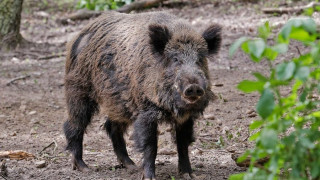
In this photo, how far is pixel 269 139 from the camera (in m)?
2.82

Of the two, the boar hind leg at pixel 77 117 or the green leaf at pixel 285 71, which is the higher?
the green leaf at pixel 285 71

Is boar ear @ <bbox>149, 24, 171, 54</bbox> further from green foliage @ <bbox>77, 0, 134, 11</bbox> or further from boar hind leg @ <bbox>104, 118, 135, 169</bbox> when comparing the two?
green foliage @ <bbox>77, 0, 134, 11</bbox>

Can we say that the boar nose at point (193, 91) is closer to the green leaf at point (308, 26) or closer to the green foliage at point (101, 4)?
the green leaf at point (308, 26)

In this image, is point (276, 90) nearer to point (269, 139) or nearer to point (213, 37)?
point (269, 139)

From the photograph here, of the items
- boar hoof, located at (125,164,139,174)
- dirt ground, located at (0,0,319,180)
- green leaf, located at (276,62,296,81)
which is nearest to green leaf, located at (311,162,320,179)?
green leaf, located at (276,62,296,81)

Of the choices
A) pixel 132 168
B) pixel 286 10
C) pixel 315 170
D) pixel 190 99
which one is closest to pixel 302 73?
pixel 315 170

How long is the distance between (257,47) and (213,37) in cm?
256

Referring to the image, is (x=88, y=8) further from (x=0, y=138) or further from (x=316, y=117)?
(x=316, y=117)

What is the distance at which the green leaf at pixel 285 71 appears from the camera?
2.76 metres

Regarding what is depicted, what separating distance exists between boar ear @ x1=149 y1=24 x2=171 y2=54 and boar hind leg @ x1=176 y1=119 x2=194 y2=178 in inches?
29.5

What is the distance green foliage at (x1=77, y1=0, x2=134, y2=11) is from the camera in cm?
1263

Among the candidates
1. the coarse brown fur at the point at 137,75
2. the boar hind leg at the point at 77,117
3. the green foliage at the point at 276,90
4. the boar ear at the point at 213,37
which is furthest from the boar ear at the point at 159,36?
the green foliage at the point at 276,90

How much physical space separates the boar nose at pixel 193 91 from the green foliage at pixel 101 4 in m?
7.85

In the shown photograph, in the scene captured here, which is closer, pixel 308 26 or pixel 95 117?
pixel 308 26
